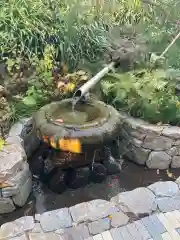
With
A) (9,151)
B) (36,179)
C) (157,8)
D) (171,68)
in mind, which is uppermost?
(157,8)

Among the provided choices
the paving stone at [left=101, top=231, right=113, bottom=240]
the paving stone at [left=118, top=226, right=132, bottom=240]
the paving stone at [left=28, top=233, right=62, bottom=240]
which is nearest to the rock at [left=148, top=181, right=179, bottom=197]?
the paving stone at [left=118, top=226, right=132, bottom=240]

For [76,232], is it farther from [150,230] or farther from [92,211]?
[150,230]

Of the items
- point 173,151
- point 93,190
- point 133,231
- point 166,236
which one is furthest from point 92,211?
point 173,151

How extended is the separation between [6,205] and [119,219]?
48.0 inches

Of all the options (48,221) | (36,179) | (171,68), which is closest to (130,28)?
(171,68)

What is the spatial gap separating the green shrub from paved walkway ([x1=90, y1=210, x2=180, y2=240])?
1545 millimetres

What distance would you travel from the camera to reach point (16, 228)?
2.98 m

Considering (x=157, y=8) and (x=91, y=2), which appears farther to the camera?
(x=157, y=8)

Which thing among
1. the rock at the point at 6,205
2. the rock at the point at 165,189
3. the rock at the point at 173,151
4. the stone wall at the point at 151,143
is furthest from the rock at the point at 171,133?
the rock at the point at 6,205

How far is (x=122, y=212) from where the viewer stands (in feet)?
10.5

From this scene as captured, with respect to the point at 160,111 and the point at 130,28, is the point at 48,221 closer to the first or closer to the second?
the point at 160,111

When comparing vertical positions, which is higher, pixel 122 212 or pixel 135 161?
pixel 122 212

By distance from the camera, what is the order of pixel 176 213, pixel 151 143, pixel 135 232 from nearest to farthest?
pixel 135 232 → pixel 176 213 → pixel 151 143

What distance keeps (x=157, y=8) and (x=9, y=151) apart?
→ 4705 mm
